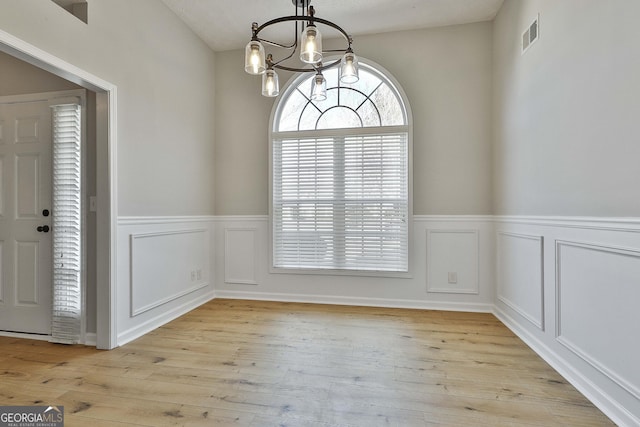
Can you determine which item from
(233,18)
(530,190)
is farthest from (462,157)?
(233,18)

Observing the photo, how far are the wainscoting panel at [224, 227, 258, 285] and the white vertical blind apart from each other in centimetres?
154

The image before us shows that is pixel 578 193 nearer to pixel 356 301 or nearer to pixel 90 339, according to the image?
pixel 356 301

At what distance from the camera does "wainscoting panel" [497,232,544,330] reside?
2.34m

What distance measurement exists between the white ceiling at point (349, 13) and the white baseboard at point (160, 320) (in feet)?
9.38

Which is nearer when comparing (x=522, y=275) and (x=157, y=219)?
(x=522, y=275)

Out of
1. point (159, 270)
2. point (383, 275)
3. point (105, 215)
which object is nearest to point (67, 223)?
point (105, 215)

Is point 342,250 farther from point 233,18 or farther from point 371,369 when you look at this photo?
point 233,18

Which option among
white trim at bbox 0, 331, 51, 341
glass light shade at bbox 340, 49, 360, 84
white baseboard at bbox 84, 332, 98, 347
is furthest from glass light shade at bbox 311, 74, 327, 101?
white trim at bbox 0, 331, 51, 341

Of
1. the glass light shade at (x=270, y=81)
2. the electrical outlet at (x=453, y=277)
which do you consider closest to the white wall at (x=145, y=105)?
the glass light shade at (x=270, y=81)

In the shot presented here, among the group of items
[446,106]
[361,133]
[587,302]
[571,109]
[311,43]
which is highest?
[446,106]

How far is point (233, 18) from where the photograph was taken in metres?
3.19

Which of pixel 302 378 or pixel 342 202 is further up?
pixel 342 202

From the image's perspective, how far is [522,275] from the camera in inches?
103

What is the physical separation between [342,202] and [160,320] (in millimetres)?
2107
